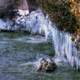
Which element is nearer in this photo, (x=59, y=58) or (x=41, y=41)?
(x=59, y=58)

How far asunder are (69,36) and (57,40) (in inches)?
86.9

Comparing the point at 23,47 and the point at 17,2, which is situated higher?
the point at 17,2

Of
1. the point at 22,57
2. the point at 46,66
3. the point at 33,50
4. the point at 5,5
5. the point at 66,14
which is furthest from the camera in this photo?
the point at 5,5

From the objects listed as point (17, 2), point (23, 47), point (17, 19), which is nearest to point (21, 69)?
point (23, 47)

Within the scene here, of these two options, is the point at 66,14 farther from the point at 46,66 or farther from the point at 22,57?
the point at 22,57

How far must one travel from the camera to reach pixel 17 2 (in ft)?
92.2

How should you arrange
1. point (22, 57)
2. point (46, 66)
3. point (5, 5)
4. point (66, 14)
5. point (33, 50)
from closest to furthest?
point (46, 66) → point (66, 14) → point (22, 57) → point (33, 50) → point (5, 5)

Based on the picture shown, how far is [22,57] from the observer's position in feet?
53.9

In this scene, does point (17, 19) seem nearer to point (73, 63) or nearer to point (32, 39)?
point (32, 39)

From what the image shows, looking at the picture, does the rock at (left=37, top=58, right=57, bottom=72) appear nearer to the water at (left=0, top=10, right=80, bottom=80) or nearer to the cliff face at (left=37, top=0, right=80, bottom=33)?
the water at (left=0, top=10, right=80, bottom=80)

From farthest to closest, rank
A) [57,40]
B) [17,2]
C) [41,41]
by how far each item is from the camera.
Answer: [17,2], [41,41], [57,40]

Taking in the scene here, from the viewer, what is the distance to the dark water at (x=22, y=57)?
522 inches

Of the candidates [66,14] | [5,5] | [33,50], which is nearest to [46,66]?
[66,14]

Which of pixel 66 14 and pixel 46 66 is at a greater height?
pixel 66 14
